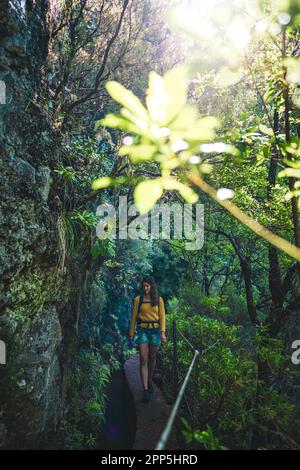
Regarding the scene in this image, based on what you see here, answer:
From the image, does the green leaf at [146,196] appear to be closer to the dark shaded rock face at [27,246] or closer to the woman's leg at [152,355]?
the dark shaded rock face at [27,246]

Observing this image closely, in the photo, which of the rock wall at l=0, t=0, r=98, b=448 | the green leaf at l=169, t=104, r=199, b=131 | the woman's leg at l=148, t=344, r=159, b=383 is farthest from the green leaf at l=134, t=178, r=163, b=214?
the woman's leg at l=148, t=344, r=159, b=383

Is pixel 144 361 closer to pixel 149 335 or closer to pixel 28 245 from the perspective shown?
pixel 149 335

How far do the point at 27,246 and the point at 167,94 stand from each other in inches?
135

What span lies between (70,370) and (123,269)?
187 inches

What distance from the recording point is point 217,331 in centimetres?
632

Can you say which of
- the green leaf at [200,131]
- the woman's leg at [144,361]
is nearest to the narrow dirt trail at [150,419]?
the woman's leg at [144,361]

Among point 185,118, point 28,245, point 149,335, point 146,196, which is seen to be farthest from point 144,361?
point 185,118

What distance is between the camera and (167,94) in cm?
81

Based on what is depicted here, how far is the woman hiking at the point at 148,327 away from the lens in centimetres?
552

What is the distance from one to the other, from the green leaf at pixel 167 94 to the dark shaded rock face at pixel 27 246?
3182 mm

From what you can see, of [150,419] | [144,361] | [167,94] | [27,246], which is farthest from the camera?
[144,361]

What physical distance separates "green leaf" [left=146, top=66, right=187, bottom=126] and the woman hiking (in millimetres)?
5028

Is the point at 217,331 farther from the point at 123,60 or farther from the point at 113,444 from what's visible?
the point at 123,60
